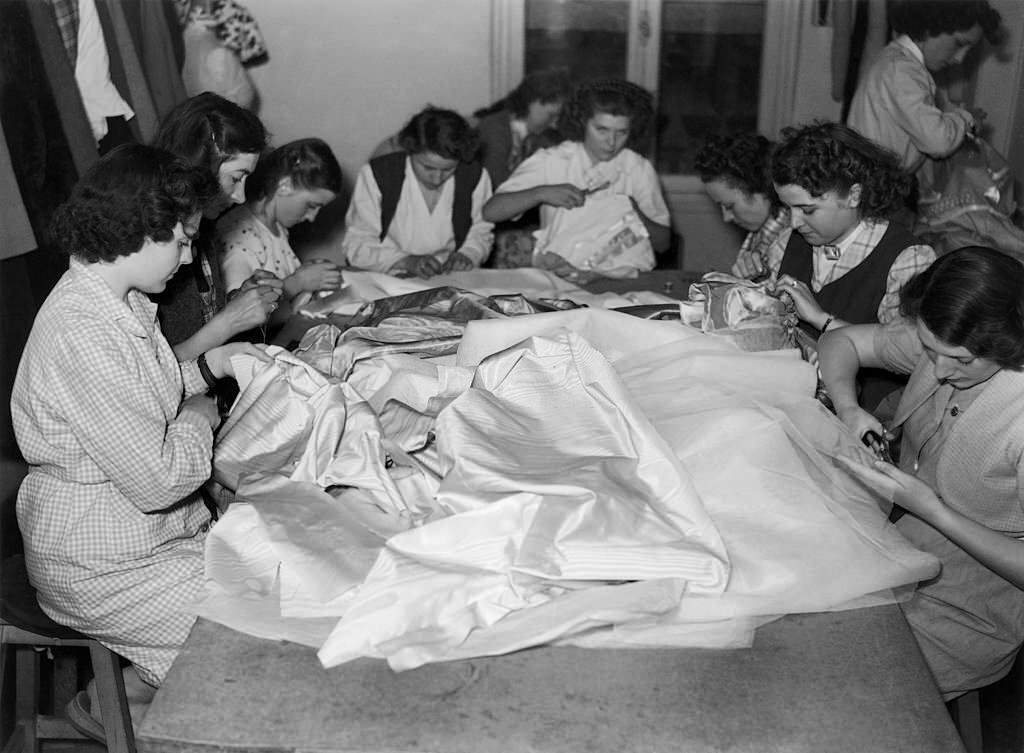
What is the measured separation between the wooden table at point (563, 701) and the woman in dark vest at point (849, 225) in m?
1.25

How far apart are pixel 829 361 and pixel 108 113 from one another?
90.2 inches

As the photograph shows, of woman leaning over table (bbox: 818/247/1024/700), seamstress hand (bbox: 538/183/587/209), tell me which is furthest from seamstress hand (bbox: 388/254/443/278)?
woman leaning over table (bbox: 818/247/1024/700)


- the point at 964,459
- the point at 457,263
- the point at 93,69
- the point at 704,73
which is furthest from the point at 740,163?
the point at 704,73

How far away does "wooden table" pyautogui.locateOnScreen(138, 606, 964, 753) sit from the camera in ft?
4.35

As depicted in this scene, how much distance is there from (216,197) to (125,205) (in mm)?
460

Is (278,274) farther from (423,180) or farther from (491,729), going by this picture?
(491,729)

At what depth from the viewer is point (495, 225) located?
171 inches

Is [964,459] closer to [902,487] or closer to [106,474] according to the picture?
[902,487]

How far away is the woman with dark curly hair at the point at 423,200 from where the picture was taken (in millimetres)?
3859

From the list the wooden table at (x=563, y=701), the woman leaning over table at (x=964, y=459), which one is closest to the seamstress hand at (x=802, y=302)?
the woman leaning over table at (x=964, y=459)

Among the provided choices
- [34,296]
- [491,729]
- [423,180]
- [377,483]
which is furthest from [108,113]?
[491,729]

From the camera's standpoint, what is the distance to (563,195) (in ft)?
12.6

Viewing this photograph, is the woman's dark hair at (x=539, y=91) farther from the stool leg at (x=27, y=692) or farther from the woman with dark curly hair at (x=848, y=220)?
the stool leg at (x=27, y=692)

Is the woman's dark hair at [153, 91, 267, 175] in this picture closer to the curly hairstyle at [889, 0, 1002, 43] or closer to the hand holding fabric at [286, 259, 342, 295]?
the hand holding fabric at [286, 259, 342, 295]
